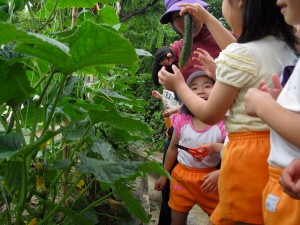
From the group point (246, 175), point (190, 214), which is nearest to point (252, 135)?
point (246, 175)

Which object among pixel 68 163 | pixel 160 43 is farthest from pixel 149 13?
pixel 68 163

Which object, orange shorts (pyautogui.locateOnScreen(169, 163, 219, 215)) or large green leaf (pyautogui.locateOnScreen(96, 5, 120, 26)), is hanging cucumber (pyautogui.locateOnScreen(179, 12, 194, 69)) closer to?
large green leaf (pyautogui.locateOnScreen(96, 5, 120, 26))

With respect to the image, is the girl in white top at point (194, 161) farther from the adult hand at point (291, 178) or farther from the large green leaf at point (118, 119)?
the adult hand at point (291, 178)

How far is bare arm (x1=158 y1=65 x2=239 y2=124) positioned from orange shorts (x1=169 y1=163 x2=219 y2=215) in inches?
25.9

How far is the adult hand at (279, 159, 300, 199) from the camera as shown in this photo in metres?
0.83

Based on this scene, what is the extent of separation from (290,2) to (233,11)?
0.30 m

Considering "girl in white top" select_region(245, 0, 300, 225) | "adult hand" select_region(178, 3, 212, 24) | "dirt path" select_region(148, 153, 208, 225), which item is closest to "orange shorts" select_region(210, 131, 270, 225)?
"girl in white top" select_region(245, 0, 300, 225)

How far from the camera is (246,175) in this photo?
1.17 meters

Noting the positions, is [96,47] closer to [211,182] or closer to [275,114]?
[275,114]

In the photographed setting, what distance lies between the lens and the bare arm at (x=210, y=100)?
3.64 feet

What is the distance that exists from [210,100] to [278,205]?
34cm

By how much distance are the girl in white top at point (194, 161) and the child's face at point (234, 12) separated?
62cm

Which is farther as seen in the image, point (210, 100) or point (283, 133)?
point (210, 100)

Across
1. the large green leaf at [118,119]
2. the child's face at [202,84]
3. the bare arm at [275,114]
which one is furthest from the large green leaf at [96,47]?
the child's face at [202,84]
